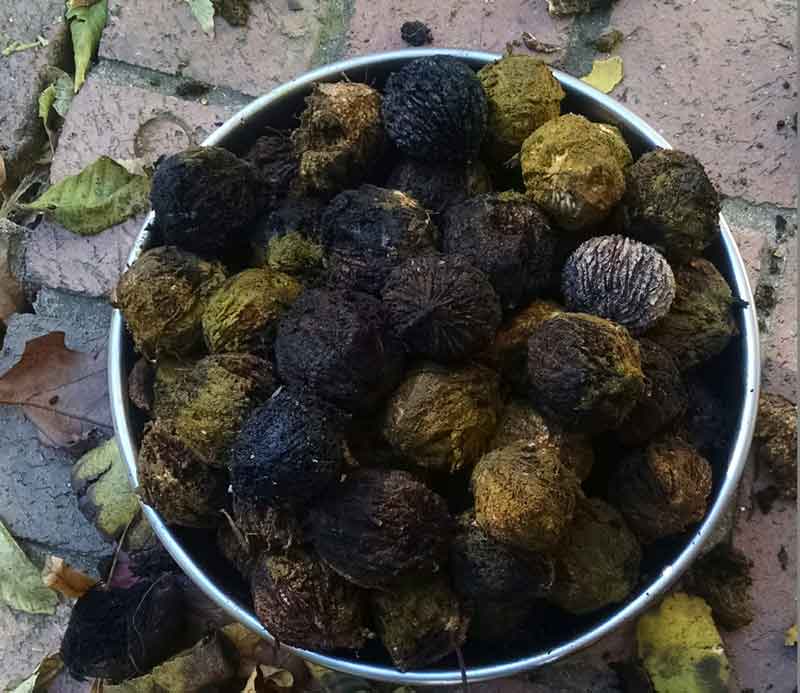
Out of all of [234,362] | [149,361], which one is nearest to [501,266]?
[234,362]

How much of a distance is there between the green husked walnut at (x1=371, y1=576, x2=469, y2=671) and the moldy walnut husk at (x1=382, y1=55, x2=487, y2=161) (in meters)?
0.38

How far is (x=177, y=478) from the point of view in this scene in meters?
0.88

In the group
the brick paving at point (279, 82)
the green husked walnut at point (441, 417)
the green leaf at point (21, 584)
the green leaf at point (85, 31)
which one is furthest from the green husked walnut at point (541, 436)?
the green leaf at point (85, 31)

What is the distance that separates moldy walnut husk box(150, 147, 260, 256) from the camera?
91 cm

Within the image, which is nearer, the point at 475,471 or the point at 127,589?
the point at 475,471

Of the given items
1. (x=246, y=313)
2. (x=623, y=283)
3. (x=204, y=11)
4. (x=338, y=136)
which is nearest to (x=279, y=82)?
(x=204, y=11)

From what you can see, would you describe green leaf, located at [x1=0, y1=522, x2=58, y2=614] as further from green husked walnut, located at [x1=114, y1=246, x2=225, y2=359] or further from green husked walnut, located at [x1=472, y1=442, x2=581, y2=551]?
green husked walnut, located at [x1=472, y1=442, x2=581, y2=551]

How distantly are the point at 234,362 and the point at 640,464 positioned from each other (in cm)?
37

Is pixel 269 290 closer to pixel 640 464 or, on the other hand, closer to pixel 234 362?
pixel 234 362

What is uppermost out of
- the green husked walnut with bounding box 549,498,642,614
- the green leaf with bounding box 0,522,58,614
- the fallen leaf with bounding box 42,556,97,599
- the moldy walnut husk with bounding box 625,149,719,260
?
the moldy walnut husk with bounding box 625,149,719,260

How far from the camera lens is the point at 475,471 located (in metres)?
0.84

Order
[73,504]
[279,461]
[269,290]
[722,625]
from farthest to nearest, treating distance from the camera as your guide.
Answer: [73,504] → [722,625] → [269,290] → [279,461]

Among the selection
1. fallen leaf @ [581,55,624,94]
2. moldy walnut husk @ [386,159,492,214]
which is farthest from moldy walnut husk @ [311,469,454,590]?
fallen leaf @ [581,55,624,94]

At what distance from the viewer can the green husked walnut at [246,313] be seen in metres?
0.88
